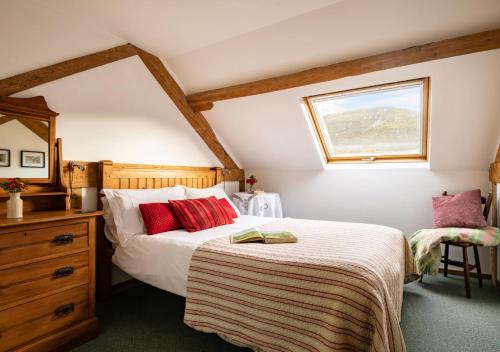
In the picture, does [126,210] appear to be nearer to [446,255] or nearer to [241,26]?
[241,26]

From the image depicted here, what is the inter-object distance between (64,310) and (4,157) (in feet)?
3.66

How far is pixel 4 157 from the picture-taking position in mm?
2021

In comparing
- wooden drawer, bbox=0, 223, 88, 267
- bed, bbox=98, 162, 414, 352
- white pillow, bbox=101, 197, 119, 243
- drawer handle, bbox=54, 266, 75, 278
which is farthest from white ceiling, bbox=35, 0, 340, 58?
drawer handle, bbox=54, 266, 75, 278

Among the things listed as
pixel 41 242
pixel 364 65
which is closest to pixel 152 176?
pixel 41 242

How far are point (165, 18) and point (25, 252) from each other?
1886 millimetres

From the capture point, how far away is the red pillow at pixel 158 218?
2.46 m

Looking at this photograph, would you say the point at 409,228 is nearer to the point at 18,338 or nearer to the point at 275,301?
the point at 275,301

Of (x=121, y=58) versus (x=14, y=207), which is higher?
(x=121, y=58)

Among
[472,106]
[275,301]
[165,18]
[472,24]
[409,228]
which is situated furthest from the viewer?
[409,228]

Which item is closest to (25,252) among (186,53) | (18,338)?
(18,338)

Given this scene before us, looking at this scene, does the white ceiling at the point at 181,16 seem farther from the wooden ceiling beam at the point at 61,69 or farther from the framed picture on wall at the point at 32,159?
the framed picture on wall at the point at 32,159

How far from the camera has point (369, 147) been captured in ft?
12.4

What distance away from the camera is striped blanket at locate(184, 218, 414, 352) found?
1373 millimetres

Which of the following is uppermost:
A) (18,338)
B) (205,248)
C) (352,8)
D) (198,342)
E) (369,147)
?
(352,8)
